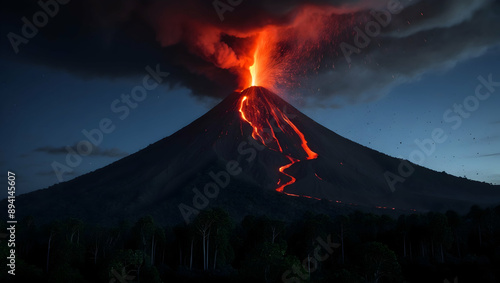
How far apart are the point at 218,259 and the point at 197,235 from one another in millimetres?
4433

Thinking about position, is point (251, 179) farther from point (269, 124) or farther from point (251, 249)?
point (251, 249)

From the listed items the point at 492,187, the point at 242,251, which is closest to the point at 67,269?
the point at 242,251

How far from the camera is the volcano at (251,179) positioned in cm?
11525

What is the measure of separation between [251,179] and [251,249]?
7508cm

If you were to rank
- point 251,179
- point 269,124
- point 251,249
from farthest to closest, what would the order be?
point 269,124
point 251,179
point 251,249

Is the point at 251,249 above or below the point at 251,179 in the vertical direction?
below

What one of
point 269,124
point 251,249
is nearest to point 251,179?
point 269,124

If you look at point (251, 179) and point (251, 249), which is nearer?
point (251, 249)

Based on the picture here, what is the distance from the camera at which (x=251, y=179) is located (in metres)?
131

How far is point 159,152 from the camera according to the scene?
538ft

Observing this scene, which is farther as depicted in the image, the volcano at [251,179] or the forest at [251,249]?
the volcano at [251,179]

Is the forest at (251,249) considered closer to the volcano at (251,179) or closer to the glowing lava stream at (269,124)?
the volcano at (251,179)

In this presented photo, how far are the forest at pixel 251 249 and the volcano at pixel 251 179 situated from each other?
126 ft

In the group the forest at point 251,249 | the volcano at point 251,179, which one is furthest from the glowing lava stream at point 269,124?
the forest at point 251,249
